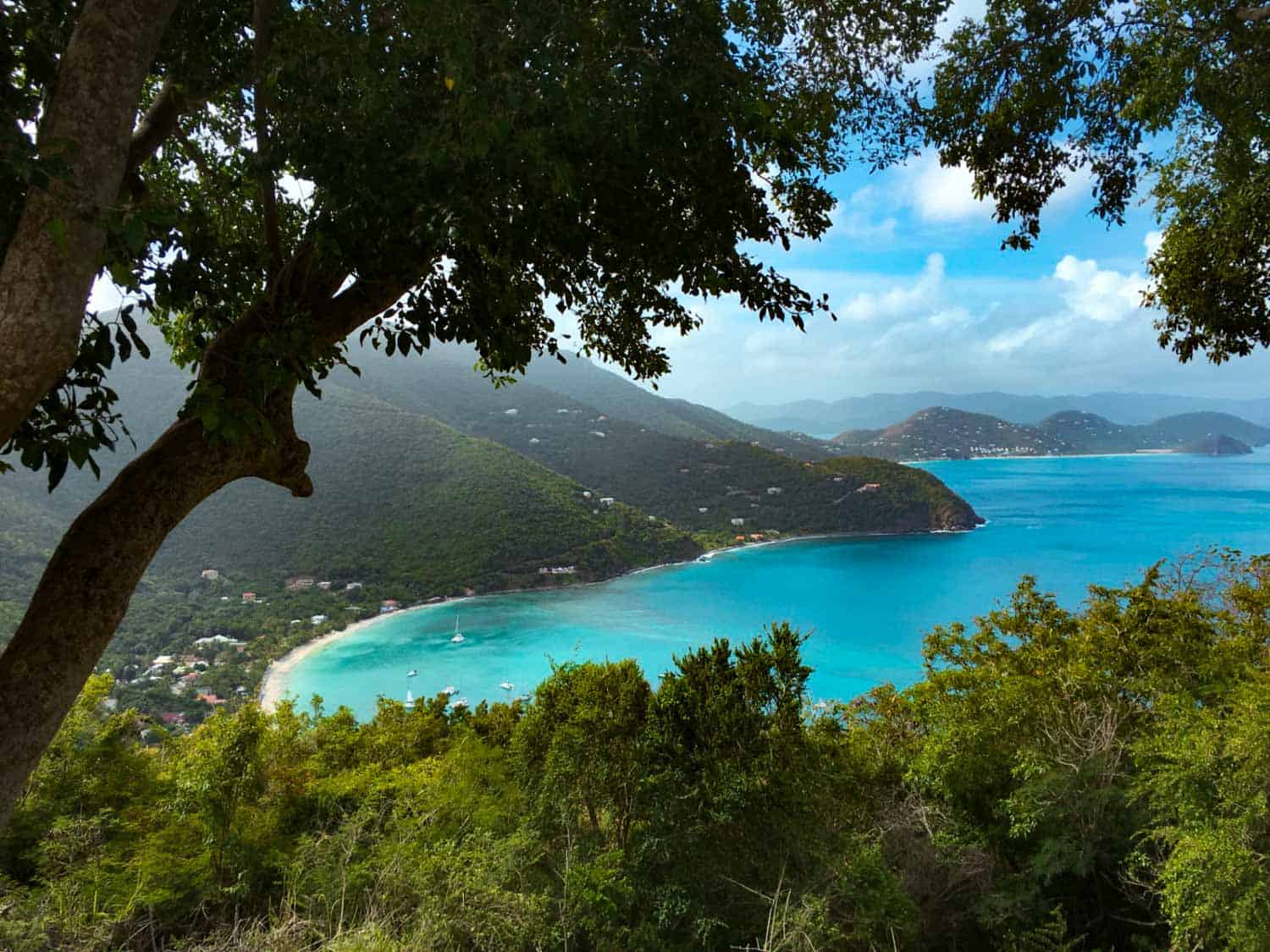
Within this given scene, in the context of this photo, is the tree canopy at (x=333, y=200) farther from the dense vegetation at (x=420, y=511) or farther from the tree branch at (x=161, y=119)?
the dense vegetation at (x=420, y=511)

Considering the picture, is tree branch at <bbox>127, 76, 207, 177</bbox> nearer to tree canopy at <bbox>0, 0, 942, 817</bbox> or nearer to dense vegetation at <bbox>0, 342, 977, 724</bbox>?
tree canopy at <bbox>0, 0, 942, 817</bbox>

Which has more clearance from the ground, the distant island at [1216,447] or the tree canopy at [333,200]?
the tree canopy at [333,200]

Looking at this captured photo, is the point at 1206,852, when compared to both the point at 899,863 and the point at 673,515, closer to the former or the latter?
the point at 899,863

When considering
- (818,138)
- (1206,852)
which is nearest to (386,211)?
(818,138)

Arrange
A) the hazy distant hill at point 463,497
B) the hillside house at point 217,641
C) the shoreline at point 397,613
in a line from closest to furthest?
the shoreline at point 397,613 → the hillside house at point 217,641 → the hazy distant hill at point 463,497

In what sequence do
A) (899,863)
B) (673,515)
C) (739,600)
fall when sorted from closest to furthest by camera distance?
(899,863), (739,600), (673,515)

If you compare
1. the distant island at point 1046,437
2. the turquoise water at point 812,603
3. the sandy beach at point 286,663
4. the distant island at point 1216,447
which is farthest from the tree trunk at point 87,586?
the distant island at point 1216,447
